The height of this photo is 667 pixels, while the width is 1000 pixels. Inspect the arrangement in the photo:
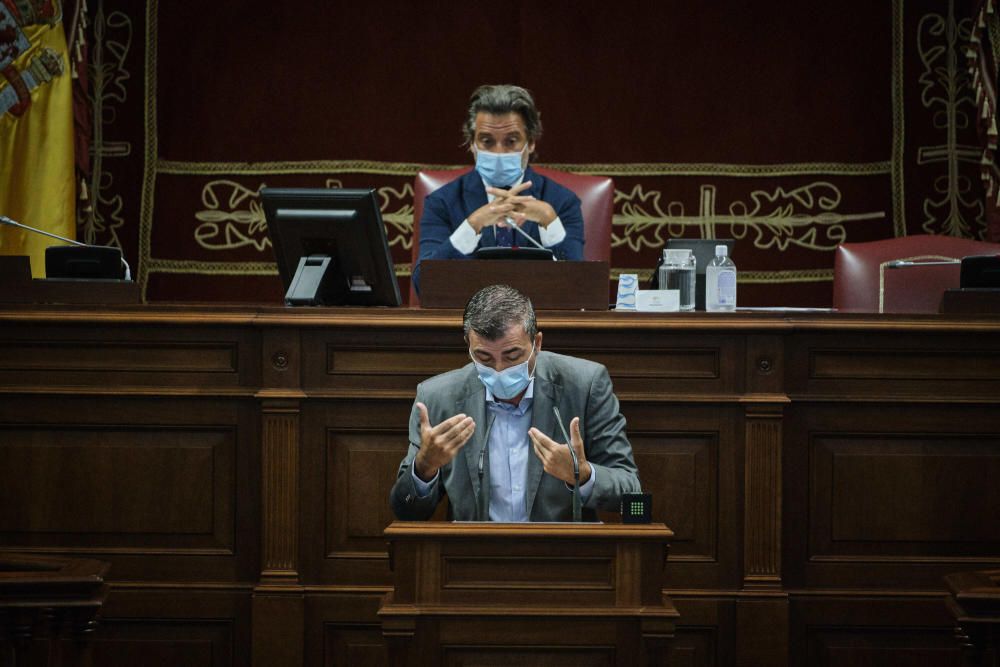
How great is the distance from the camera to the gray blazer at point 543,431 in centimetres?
284

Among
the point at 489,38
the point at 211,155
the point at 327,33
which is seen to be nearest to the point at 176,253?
the point at 211,155

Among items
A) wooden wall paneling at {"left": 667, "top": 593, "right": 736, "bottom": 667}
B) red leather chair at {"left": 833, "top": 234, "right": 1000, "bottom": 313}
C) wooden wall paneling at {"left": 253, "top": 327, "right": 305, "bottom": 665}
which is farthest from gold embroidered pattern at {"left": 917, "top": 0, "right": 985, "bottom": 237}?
wooden wall paneling at {"left": 253, "top": 327, "right": 305, "bottom": 665}

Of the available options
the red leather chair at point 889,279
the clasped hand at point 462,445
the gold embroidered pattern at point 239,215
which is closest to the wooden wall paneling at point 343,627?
the clasped hand at point 462,445

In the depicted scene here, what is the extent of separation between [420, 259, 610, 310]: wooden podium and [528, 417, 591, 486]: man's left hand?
2.04 ft

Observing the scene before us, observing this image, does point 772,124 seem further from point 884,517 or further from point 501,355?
point 501,355

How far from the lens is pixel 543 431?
117 inches

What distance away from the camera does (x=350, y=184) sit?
18.6 ft

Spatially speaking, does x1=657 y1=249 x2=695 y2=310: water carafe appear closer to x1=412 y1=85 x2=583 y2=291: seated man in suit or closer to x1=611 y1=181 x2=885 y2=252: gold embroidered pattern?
x1=412 y1=85 x2=583 y2=291: seated man in suit

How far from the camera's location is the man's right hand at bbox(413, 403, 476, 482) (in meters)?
2.71

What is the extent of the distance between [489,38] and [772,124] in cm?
134

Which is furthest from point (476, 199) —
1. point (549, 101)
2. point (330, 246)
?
point (549, 101)

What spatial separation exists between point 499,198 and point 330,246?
56cm

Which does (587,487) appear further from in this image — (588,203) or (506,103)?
(588,203)

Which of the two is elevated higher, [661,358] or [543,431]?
[661,358]
